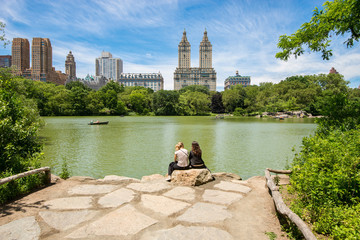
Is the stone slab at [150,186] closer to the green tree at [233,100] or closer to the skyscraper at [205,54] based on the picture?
the green tree at [233,100]

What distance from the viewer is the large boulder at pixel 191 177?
4.90m

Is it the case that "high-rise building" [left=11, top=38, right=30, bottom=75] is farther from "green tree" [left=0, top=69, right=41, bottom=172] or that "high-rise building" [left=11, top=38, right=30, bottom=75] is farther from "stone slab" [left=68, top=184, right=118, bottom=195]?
"stone slab" [left=68, top=184, right=118, bottom=195]

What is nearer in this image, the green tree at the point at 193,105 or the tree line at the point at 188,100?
the tree line at the point at 188,100

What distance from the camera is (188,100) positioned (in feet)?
236

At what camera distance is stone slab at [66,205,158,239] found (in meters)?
2.80

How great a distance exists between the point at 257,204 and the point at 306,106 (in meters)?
66.3

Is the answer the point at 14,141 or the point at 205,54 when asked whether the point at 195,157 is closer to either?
the point at 14,141

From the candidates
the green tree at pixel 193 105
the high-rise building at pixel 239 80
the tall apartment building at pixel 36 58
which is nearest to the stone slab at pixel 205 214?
the green tree at pixel 193 105

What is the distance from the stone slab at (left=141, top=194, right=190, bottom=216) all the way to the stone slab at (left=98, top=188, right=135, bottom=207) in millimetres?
284

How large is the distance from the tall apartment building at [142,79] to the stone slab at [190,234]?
163m

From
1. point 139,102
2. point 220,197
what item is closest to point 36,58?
point 139,102

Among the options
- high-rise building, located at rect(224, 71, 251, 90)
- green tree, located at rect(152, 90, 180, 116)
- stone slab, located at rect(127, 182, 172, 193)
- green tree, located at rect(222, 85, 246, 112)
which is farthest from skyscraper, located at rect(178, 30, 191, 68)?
stone slab, located at rect(127, 182, 172, 193)

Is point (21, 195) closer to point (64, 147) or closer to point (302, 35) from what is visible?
point (302, 35)

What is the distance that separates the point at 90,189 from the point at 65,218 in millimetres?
1382
